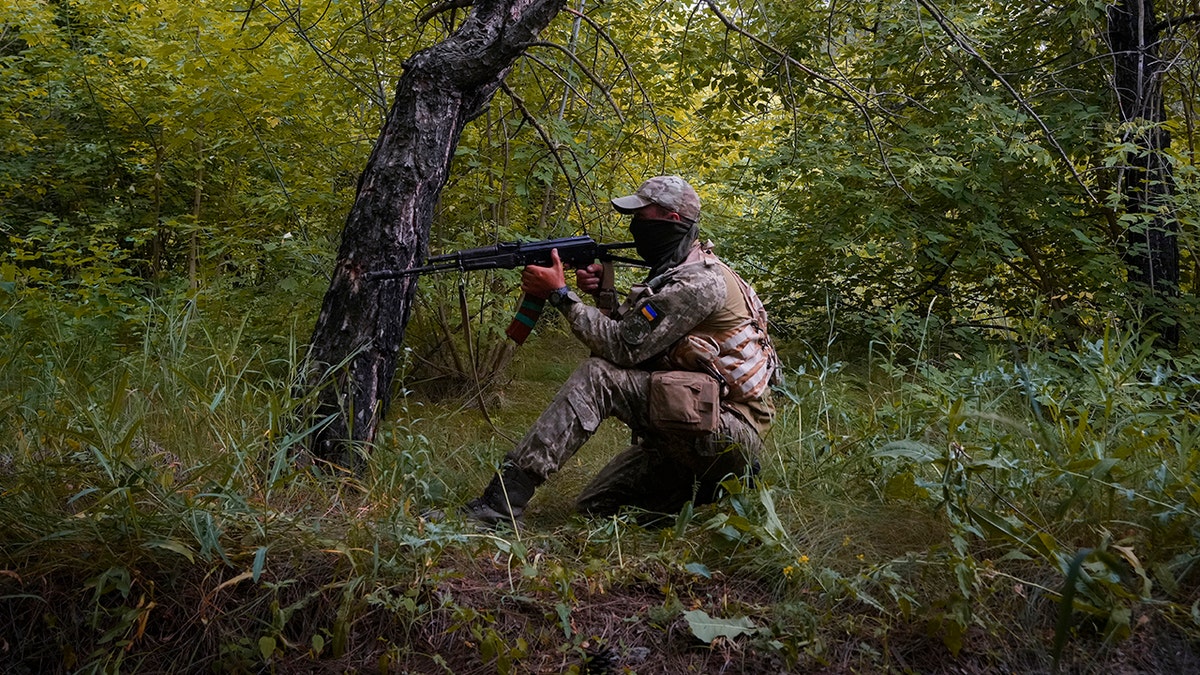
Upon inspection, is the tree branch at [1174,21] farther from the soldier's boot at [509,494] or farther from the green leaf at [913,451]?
the soldier's boot at [509,494]

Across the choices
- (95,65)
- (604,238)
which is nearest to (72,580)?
(604,238)

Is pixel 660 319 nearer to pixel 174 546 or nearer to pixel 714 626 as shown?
pixel 714 626

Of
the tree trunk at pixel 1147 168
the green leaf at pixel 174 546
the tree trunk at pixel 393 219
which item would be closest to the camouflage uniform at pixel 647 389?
the tree trunk at pixel 393 219

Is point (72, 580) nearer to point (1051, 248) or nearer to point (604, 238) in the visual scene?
point (604, 238)

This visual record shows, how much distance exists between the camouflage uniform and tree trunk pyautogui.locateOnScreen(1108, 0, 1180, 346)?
11.0 feet

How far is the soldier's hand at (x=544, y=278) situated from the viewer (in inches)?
138

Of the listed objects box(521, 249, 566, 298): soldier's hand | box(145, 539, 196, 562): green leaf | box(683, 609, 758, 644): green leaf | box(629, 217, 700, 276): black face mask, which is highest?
box(629, 217, 700, 276): black face mask

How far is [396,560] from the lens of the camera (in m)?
2.39

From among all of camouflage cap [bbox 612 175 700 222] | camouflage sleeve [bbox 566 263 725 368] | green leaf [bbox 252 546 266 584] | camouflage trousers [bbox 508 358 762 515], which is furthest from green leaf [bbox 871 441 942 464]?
green leaf [bbox 252 546 266 584]

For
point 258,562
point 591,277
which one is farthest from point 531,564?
point 591,277

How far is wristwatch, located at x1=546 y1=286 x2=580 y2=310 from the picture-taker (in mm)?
3463

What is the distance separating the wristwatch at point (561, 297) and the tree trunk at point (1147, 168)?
385 cm

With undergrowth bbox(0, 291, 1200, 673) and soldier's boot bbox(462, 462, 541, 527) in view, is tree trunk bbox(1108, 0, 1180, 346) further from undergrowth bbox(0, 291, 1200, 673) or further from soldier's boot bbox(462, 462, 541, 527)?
soldier's boot bbox(462, 462, 541, 527)

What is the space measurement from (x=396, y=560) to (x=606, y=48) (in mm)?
4758
